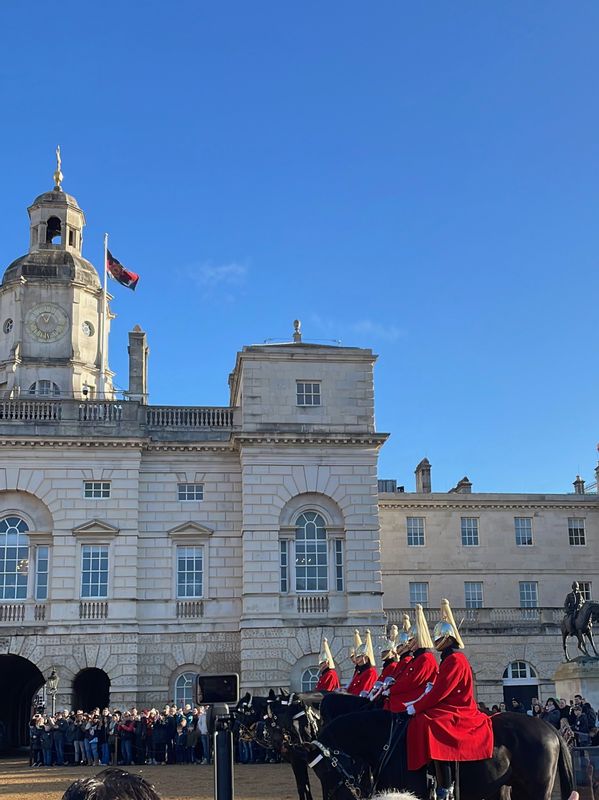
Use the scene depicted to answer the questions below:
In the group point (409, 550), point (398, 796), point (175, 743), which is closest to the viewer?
point (398, 796)

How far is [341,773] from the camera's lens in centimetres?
1219

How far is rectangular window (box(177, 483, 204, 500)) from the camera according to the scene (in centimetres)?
3875

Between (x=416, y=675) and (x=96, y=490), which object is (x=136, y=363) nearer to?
(x=96, y=490)

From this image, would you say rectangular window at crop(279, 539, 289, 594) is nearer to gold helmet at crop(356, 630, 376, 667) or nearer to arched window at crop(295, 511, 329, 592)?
arched window at crop(295, 511, 329, 592)

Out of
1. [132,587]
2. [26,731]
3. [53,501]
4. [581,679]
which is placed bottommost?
[26,731]

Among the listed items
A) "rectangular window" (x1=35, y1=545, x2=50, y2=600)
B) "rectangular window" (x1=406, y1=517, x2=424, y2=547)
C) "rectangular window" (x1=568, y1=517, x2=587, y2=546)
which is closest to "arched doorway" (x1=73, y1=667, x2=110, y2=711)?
"rectangular window" (x1=35, y1=545, x2=50, y2=600)

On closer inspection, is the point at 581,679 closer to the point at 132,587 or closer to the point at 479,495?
the point at 132,587

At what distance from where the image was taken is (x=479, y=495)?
48.2 m

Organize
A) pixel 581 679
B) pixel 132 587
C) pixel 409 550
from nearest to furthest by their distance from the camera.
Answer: pixel 581 679 < pixel 132 587 < pixel 409 550

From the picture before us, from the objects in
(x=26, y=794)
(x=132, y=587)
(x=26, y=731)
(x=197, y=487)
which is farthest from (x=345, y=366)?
(x=26, y=731)

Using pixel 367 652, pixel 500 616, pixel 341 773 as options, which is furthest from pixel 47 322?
pixel 341 773

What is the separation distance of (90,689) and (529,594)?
20.3m

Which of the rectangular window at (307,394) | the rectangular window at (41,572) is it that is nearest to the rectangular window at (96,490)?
the rectangular window at (41,572)

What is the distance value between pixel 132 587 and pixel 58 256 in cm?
2011
